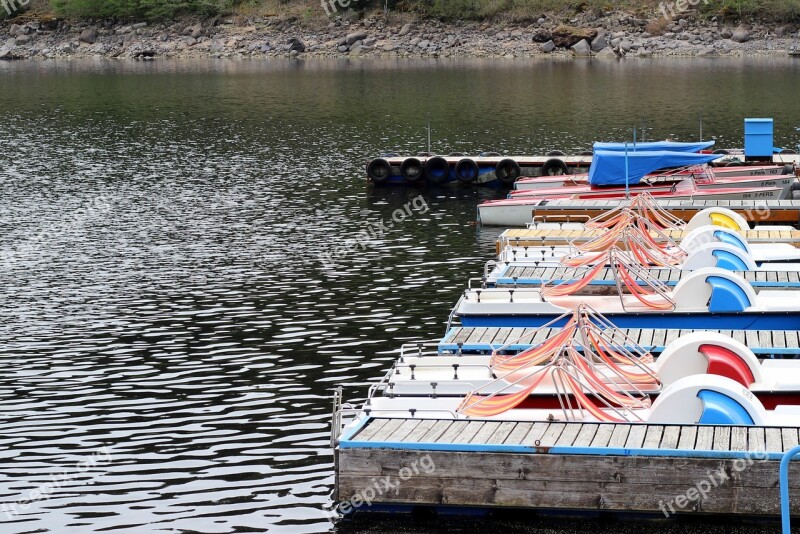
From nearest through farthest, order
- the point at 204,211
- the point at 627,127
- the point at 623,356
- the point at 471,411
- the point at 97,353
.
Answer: the point at 471,411
the point at 623,356
the point at 97,353
the point at 204,211
the point at 627,127

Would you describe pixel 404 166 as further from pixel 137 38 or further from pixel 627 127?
pixel 137 38

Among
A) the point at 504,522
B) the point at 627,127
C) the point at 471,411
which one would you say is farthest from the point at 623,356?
the point at 627,127

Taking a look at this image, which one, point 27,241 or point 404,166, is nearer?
point 27,241

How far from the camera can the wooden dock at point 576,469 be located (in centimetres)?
1734

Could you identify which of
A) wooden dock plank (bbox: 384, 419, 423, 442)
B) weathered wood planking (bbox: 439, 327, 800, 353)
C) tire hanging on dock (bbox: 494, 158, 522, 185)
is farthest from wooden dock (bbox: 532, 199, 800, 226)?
wooden dock plank (bbox: 384, 419, 423, 442)

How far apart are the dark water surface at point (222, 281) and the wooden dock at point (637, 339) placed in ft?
7.88

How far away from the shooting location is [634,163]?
4647cm

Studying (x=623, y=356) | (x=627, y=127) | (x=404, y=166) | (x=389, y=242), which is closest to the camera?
(x=623, y=356)

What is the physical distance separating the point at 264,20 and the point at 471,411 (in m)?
148

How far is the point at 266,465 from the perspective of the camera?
21266mm

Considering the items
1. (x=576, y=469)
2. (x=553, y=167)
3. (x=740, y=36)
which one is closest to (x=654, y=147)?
(x=553, y=167)

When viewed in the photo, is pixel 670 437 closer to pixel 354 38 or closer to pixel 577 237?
pixel 577 237

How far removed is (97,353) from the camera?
2898 cm

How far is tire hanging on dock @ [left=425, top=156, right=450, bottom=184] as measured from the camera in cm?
5728
